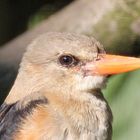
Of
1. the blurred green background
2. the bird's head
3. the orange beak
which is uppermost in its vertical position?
the bird's head

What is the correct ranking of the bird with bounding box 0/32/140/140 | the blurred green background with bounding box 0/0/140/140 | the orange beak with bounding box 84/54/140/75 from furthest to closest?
the blurred green background with bounding box 0/0/140/140
the orange beak with bounding box 84/54/140/75
the bird with bounding box 0/32/140/140

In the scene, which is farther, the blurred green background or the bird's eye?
the blurred green background

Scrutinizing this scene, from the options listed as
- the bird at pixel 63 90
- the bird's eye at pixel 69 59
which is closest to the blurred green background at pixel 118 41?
the bird at pixel 63 90

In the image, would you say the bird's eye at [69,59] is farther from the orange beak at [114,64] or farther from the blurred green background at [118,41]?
the blurred green background at [118,41]

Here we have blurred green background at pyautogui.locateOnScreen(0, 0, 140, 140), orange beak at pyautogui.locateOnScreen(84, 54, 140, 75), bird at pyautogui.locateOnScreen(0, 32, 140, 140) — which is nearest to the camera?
bird at pyautogui.locateOnScreen(0, 32, 140, 140)

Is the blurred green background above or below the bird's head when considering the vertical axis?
below

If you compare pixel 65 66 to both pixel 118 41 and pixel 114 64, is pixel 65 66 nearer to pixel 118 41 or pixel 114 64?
pixel 114 64

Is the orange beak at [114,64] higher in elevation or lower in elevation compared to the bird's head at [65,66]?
lower

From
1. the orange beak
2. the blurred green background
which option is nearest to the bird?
the orange beak

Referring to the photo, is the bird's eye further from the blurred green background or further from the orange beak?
the blurred green background
